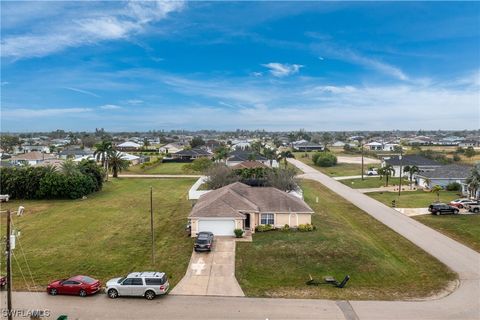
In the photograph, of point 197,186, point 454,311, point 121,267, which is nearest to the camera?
point 454,311

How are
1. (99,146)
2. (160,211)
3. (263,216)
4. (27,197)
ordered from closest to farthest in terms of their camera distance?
(263,216), (160,211), (27,197), (99,146)

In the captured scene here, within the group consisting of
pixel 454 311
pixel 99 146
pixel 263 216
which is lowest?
pixel 454 311

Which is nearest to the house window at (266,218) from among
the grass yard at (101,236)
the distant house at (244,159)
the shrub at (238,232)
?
the shrub at (238,232)

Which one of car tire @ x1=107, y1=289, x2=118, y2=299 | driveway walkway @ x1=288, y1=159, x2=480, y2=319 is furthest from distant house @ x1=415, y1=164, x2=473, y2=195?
car tire @ x1=107, y1=289, x2=118, y2=299

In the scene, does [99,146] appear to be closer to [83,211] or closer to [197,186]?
[197,186]

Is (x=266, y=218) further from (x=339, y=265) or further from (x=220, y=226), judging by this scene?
(x=339, y=265)

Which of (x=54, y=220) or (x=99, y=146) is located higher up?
(x=99, y=146)

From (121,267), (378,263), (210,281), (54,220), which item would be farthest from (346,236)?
(54,220)
